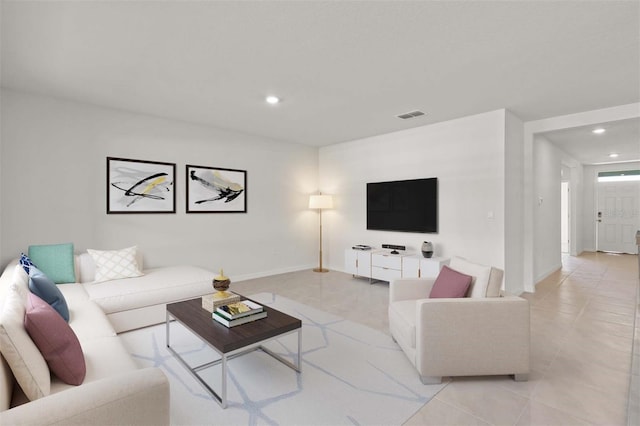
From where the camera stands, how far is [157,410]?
131 cm

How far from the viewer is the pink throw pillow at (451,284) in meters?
2.51

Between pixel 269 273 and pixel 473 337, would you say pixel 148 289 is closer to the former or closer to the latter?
pixel 269 273

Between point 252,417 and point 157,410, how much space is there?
2.58 feet

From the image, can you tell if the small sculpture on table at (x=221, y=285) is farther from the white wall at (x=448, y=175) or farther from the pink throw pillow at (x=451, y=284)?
the white wall at (x=448, y=175)

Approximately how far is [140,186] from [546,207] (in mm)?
Result: 6573

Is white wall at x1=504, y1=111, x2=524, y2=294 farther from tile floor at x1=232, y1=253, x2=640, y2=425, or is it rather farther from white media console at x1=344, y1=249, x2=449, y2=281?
white media console at x1=344, y1=249, x2=449, y2=281

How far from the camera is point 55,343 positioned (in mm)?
1520

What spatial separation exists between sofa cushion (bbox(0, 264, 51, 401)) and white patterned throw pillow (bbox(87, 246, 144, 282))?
2277mm

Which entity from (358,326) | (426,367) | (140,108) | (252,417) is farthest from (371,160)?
(252,417)

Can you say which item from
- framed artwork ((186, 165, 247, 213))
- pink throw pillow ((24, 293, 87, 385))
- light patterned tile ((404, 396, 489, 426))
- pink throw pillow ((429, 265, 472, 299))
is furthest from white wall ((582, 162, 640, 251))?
pink throw pillow ((24, 293, 87, 385))

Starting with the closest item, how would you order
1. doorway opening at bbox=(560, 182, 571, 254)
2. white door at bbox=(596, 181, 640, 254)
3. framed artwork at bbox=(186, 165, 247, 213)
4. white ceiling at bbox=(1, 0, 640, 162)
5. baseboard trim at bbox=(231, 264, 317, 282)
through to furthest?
white ceiling at bbox=(1, 0, 640, 162)
framed artwork at bbox=(186, 165, 247, 213)
baseboard trim at bbox=(231, 264, 317, 282)
white door at bbox=(596, 181, 640, 254)
doorway opening at bbox=(560, 182, 571, 254)

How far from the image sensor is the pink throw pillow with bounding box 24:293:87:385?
1.48 metres

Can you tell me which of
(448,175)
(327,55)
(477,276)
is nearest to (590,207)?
(448,175)

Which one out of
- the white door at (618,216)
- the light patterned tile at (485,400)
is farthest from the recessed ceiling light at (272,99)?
the white door at (618,216)
